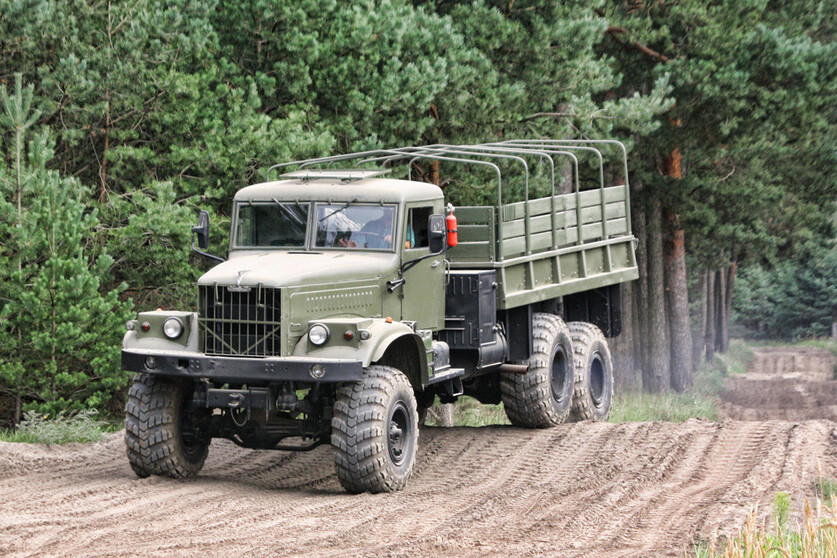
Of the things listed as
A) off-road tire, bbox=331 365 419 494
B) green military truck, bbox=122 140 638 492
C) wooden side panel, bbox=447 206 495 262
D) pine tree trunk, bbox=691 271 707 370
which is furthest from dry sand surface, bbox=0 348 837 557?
pine tree trunk, bbox=691 271 707 370

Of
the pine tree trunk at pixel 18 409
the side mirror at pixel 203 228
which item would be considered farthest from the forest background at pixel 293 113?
the side mirror at pixel 203 228

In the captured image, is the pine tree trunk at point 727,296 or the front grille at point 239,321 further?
the pine tree trunk at point 727,296

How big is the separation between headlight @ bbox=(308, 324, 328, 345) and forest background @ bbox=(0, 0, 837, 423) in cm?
425

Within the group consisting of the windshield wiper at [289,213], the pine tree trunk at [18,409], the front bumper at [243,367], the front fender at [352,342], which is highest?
the windshield wiper at [289,213]

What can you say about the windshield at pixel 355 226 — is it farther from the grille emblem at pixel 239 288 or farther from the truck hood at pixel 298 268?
the grille emblem at pixel 239 288

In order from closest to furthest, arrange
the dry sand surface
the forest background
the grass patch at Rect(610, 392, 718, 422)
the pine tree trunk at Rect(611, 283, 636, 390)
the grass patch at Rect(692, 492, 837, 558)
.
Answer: the grass patch at Rect(692, 492, 837, 558) → the dry sand surface → the forest background → the grass patch at Rect(610, 392, 718, 422) → the pine tree trunk at Rect(611, 283, 636, 390)

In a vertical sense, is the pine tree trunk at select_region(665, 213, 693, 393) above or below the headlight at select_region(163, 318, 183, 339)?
above

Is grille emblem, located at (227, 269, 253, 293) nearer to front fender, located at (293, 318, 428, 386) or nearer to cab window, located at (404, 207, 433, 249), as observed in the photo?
front fender, located at (293, 318, 428, 386)

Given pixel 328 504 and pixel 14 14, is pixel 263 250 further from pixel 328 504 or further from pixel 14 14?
pixel 14 14

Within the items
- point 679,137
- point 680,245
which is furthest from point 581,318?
point 680,245

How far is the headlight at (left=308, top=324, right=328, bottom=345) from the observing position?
35.4 feet

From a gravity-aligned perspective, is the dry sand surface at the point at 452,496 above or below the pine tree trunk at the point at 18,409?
below

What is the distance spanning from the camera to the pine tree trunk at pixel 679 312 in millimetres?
29891

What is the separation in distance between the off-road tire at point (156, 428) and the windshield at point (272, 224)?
5.23 feet
